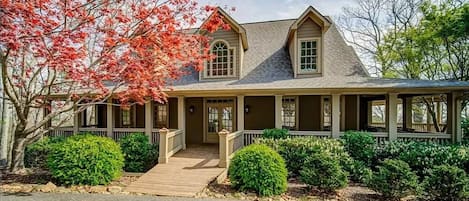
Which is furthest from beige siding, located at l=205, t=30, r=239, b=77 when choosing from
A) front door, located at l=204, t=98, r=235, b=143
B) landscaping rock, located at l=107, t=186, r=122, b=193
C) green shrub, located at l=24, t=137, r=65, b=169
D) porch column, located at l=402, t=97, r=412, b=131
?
porch column, located at l=402, t=97, r=412, b=131

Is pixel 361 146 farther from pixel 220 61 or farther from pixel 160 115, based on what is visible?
pixel 160 115

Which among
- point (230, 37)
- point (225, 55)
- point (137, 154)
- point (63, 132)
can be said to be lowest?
point (137, 154)

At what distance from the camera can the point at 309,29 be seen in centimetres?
1194

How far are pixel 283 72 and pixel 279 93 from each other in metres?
1.64

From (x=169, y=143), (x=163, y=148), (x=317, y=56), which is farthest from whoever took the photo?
(x=317, y=56)

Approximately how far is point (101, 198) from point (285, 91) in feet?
21.6

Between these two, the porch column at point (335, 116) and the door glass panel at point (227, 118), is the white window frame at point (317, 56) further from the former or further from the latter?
the door glass panel at point (227, 118)

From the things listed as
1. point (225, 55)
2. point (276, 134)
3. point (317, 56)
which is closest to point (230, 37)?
point (225, 55)

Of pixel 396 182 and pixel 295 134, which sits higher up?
pixel 295 134

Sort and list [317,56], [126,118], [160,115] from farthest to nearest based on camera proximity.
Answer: [126,118]
[160,115]
[317,56]

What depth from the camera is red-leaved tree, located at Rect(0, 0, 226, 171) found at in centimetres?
750

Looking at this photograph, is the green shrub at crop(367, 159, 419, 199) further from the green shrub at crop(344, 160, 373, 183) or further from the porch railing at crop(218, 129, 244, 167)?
the porch railing at crop(218, 129, 244, 167)

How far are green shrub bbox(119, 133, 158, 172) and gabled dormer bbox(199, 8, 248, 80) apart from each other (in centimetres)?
354

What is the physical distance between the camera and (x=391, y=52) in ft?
60.6
